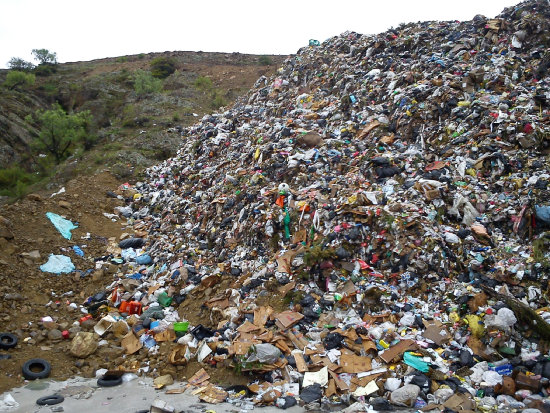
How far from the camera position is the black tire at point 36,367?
410cm

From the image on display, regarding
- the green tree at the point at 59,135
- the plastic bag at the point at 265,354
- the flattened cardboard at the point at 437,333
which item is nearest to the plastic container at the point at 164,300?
the plastic bag at the point at 265,354

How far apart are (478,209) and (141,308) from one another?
5012 millimetres

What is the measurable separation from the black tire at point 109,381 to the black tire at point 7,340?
135 cm

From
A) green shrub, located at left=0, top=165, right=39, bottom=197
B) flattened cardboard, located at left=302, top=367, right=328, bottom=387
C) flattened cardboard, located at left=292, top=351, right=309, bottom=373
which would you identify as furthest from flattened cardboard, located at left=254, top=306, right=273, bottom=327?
green shrub, located at left=0, top=165, right=39, bottom=197

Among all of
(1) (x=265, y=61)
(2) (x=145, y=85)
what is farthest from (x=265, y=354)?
(1) (x=265, y=61)

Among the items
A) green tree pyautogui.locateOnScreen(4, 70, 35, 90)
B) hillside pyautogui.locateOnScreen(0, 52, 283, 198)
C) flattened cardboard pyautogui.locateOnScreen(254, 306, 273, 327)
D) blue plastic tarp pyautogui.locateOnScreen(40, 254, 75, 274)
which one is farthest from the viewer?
green tree pyautogui.locateOnScreen(4, 70, 35, 90)

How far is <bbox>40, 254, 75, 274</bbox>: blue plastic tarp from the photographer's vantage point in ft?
20.3

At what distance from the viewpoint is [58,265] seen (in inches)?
249

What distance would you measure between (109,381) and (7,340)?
5.33ft

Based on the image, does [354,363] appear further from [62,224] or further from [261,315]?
[62,224]

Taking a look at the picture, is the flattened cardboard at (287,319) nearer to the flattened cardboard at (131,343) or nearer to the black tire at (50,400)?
the flattened cardboard at (131,343)

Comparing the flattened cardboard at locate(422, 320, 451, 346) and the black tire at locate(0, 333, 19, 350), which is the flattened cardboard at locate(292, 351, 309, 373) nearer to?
the flattened cardboard at locate(422, 320, 451, 346)

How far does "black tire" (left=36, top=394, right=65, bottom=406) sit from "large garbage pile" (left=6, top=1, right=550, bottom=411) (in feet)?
2.40

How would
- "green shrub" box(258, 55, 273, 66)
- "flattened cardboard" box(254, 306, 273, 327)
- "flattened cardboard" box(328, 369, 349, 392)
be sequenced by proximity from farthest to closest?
"green shrub" box(258, 55, 273, 66), "flattened cardboard" box(254, 306, 273, 327), "flattened cardboard" box(328, 369, 349, 392)
